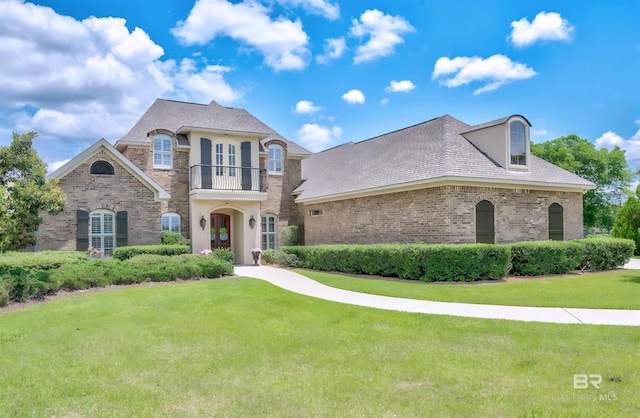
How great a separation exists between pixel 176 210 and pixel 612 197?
148 feet

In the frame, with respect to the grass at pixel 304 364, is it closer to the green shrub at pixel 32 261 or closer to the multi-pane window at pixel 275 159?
→ the green shrub at pixel 32 261

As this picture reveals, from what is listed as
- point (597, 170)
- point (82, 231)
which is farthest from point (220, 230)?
point (597, 170)

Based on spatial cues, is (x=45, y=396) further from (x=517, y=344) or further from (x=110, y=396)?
(x=517, y=344)

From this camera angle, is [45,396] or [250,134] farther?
[250,134]

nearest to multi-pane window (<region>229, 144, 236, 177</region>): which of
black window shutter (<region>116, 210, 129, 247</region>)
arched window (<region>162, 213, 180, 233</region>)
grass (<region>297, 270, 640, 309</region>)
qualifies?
arched window (<region>162, 213, 180, 233</region>)

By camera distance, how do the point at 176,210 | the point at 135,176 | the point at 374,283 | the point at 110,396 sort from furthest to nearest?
the point at 176,210, the point at 135,176, the point at 374,283, the point at 110,396

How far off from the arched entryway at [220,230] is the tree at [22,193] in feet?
38.1

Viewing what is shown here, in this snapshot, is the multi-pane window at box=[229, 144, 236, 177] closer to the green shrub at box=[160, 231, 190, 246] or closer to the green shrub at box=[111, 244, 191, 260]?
the green shrub at box=[160, 231, 190, 246]

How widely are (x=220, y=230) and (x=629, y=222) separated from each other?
22638mm

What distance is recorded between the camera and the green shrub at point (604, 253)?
1759 centimetres

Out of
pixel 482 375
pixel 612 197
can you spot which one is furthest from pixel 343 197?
pixel 612 197

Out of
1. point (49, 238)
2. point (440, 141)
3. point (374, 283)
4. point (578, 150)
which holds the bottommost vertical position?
point (374, 283)

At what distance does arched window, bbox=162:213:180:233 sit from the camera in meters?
22.5

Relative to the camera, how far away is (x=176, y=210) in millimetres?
22859
